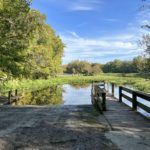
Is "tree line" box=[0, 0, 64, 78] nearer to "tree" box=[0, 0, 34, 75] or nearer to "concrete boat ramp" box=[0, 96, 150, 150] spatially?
"tree" box=[0, 0, 34, 75]

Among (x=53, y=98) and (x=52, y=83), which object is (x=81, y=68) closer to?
(x=52, y=83)

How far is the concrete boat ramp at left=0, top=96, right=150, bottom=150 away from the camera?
8.54 m

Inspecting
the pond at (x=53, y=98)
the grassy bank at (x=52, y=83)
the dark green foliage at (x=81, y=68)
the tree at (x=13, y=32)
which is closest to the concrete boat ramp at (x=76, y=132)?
the tree at (x=13, y=32)

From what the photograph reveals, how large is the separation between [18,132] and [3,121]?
2678 mm

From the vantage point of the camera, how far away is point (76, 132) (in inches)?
404

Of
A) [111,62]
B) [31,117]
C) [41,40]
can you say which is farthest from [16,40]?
[111,62]

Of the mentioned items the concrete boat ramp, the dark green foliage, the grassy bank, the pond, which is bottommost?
the pond

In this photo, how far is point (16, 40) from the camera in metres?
26.8

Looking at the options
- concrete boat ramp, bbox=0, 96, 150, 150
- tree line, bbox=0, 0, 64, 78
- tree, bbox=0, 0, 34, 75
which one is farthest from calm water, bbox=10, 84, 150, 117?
concrete boat ramp, bbox=0, 96, 150, 150

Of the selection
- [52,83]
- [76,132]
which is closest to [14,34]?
[76,132]

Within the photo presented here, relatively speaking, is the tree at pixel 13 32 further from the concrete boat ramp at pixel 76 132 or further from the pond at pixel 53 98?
the concrete boat ramp at pixel 76 132

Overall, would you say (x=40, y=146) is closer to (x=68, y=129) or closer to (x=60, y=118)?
(x=68, y=129)

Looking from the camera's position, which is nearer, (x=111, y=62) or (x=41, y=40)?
(x=41, y=40)

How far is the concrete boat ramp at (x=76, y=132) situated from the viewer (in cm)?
854
